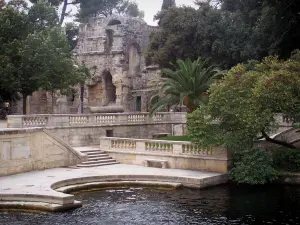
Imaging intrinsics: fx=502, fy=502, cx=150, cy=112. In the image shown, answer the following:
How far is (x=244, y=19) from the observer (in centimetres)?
3878

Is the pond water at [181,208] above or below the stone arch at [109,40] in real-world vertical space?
below

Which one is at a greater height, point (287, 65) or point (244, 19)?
point (244, 19)

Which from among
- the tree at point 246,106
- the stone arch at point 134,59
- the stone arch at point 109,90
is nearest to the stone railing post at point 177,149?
the tree at point 246,106

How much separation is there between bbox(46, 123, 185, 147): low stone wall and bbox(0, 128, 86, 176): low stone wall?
3.77 meters

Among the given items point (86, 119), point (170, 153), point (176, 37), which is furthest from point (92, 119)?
point (176, 37)

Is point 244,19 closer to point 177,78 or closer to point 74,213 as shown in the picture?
point 177,78

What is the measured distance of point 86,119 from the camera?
107 feet

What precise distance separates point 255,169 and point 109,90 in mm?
36868

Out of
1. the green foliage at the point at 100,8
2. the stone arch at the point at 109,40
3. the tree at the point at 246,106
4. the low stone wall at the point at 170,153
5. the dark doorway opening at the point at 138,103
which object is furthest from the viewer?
the green foliage at the point at 100,8

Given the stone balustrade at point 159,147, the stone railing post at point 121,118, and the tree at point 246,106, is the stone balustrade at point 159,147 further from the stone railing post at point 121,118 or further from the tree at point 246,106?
the stone railing post at point 121,118

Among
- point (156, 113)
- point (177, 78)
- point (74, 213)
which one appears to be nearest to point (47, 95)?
point (156, 113)

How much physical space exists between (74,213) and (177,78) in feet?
49.3

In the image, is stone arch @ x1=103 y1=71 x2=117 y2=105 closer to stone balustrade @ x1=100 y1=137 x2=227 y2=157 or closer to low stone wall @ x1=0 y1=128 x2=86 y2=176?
stone balustrade @ x1=100 y1=137 x2=227 y2=157

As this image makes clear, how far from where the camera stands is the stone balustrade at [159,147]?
25.2m
